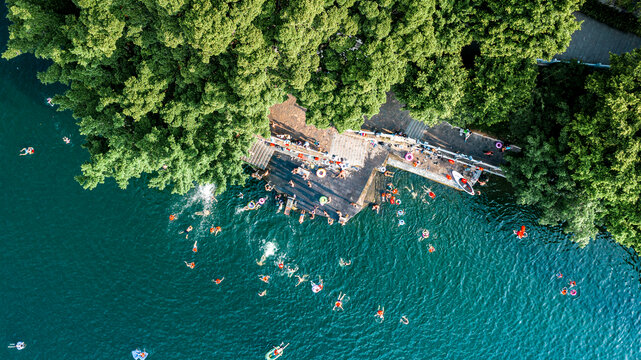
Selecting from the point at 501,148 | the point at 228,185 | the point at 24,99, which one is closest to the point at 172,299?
the point at 228,185

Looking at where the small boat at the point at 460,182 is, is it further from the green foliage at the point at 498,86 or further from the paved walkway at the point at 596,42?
the paved walkway at the point at 596,42

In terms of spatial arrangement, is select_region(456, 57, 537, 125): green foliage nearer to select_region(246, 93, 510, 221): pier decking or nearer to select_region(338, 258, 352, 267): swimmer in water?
select_region(246, 93, 510, 221): pier decking

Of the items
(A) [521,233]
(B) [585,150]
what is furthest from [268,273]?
(B) [585,150]

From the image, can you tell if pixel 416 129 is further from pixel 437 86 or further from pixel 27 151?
pixel 27 151

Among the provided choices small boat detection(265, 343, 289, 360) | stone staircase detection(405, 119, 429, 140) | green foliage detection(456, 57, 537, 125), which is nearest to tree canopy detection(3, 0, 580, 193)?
green foliage detection(456, 57, 537, 125)

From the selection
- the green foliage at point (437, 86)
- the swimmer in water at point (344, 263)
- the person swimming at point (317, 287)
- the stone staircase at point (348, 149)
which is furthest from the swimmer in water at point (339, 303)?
the green foliage at point (437, 86)

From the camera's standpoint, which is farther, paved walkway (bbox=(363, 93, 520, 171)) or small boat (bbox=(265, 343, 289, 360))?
small boat (bbox=(265, 343, 289, 360))
